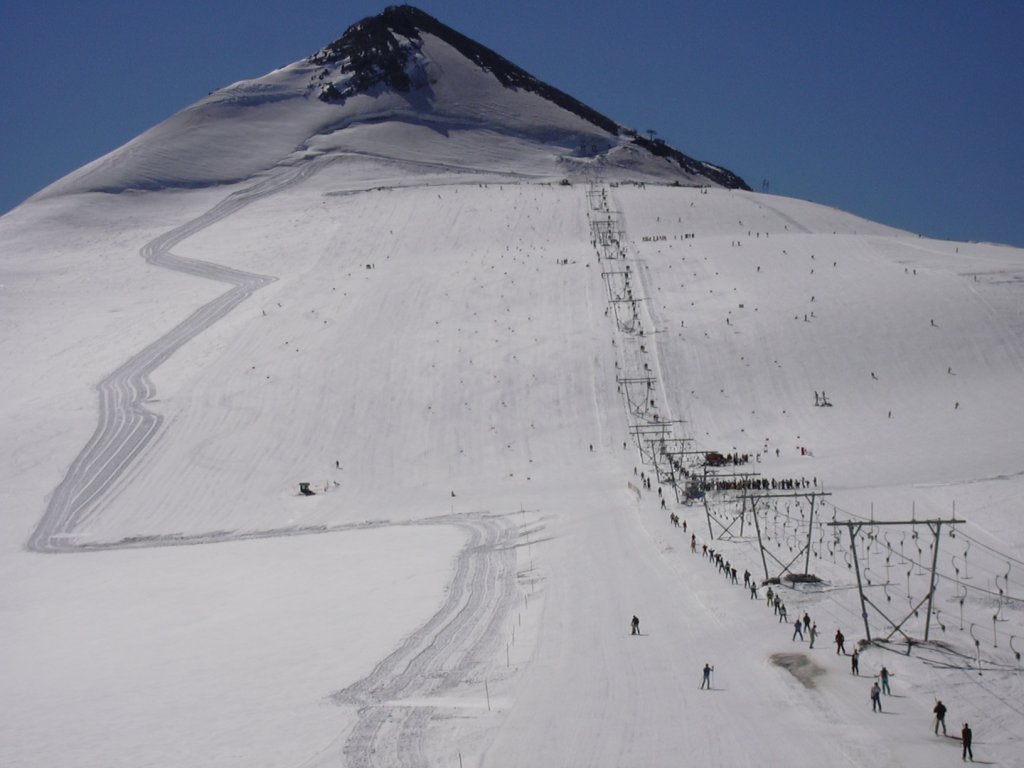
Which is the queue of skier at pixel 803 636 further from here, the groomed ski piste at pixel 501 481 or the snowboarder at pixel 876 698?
the groomed ski piste at pixel 501 481

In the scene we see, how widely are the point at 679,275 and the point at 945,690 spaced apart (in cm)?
4716

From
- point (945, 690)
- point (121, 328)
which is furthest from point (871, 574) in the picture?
point (121, 328)

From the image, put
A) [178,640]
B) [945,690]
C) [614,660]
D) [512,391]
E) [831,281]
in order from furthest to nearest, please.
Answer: [831,281]
[512,391]
[178,640]
[614,660]
[945,690]

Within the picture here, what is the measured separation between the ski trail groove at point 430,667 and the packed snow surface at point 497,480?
11cm

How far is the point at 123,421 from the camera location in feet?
170

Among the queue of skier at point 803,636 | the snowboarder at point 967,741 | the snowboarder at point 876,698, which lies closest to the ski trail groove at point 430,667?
the queue of skier at point 803,636

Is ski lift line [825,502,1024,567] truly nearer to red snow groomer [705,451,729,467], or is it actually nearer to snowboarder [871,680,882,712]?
snowboarder [871,680,882,712]

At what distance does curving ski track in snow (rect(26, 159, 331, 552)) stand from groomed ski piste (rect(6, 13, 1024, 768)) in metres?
0.25

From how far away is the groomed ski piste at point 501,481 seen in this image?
66.6 feet

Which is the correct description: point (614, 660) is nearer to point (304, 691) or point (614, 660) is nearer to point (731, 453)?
point (304, 691)

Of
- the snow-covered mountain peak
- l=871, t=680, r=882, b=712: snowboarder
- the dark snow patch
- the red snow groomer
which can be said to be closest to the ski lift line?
the dark snow patch

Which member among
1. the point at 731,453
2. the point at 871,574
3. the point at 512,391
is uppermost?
the point at 512,391

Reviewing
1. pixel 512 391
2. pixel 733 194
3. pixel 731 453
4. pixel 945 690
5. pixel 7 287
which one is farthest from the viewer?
pixel 733 194

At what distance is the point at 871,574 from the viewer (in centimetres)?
2800
